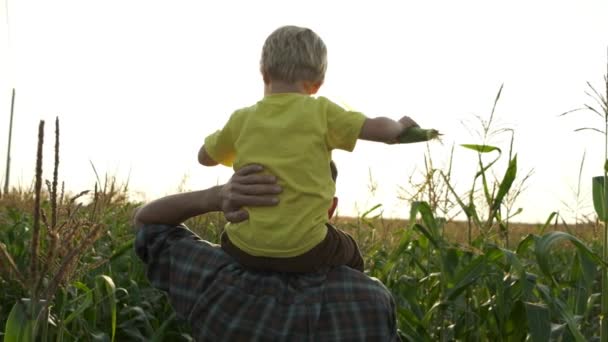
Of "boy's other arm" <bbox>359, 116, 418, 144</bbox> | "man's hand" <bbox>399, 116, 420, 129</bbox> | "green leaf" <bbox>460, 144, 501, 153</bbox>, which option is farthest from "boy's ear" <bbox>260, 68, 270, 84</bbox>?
"green leaf" <bbox>460, 144, 501, 153</bbox>

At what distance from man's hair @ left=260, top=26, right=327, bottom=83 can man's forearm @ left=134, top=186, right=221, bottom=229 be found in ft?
1.53

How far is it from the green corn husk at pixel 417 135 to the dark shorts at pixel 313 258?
16.1 inches

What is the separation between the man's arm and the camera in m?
2.13

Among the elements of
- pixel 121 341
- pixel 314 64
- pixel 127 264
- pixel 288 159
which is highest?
pixel 314 64

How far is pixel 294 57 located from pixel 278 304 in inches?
33.0

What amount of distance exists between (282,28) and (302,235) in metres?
0.82

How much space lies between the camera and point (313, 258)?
84.8 inches

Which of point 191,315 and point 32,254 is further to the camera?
point 191,315

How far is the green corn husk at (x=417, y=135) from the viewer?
2049mm

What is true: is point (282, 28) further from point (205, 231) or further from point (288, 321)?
point (205, 231)

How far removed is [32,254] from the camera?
124 cm

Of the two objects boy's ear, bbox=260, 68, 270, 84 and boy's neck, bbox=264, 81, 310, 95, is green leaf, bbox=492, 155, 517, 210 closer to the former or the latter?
boy's neck, bbox=264, 81, 310, 95

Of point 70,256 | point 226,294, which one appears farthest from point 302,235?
point 70,256

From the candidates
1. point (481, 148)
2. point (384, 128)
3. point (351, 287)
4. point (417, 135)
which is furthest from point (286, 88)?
point (481, 148)
